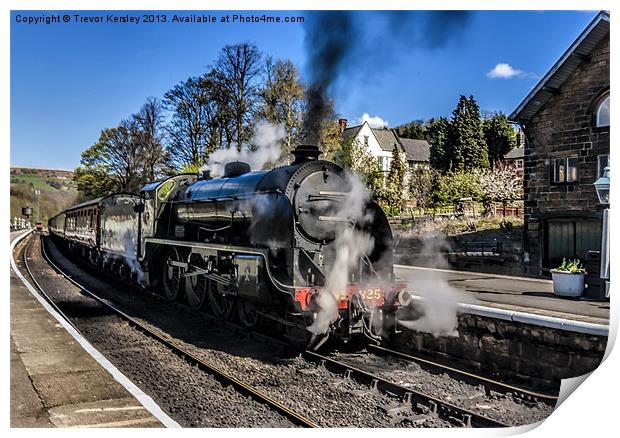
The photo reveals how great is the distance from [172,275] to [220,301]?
72.5 inches

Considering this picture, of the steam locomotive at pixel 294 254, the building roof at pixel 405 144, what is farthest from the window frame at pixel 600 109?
the building roof at pixel 405 144

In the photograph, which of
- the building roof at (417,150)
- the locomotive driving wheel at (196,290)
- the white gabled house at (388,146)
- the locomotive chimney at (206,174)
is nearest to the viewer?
the locomotive driving wheel at (196,290)

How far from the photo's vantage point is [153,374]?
5809 mm

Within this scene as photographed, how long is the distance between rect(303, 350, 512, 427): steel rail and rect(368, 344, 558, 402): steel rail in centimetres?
61

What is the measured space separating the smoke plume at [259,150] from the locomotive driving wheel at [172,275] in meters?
1.68


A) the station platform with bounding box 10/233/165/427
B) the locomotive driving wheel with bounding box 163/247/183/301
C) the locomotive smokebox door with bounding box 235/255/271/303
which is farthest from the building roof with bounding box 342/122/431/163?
the station platform with bounding box 10/233/165/427

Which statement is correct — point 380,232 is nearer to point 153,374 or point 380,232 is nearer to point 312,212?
point 312,212

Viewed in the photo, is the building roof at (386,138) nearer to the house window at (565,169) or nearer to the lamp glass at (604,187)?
the house window at (565,169)

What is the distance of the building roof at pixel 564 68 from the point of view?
21.1 feet

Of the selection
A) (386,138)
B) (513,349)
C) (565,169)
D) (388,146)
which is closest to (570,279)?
(565,169)

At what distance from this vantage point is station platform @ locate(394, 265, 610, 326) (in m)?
6.47

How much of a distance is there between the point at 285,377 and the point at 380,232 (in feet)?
7.14

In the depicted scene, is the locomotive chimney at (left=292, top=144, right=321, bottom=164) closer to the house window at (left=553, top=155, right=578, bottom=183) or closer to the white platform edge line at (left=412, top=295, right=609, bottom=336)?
the white platform edge line at (left=412, top=295, right=609, bottom=336)

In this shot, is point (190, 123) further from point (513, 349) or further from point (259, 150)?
point (513, 349)
